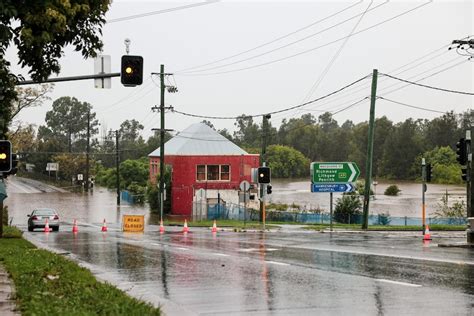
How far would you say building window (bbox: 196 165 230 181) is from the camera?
6569 centimetres

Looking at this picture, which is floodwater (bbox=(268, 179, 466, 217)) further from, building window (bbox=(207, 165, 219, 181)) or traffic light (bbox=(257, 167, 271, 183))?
traffic light (bbox=(257, 167, 271, 183))

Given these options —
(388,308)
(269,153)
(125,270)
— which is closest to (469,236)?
(125,270)

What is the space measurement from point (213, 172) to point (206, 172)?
69cm

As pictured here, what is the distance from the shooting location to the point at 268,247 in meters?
23.0

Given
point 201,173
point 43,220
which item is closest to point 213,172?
point 201,173

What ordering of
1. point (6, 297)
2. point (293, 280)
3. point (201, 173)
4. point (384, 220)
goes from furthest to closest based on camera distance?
1. point (201, 173)
2. point (384, 220)
3. point (293, 280)
4. point (6, 297)

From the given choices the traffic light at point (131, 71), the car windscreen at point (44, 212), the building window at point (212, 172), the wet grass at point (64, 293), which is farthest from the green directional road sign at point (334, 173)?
the wet grass at point (64, 293)

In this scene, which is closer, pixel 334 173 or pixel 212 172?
pixel 334 173

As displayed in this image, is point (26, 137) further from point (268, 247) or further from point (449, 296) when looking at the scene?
point (449, 296)

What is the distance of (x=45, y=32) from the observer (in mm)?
10695

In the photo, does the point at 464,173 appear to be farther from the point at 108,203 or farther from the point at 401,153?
the point at 401,153

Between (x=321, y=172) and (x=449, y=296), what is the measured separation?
100 ft

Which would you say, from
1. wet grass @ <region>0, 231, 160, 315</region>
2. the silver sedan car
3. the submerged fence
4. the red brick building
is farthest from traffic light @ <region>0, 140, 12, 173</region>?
the red brick building

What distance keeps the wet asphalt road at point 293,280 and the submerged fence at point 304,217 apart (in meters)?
27.2
